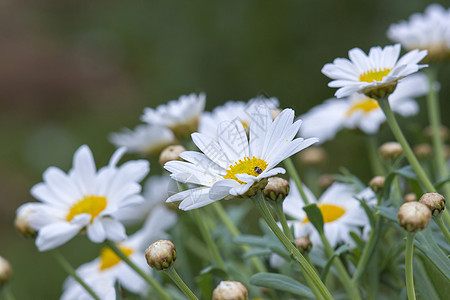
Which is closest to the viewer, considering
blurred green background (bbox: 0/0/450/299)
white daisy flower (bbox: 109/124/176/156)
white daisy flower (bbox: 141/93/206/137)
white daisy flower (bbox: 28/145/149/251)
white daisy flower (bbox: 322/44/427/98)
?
white daisy flower (bbox: 322/44/427/98)

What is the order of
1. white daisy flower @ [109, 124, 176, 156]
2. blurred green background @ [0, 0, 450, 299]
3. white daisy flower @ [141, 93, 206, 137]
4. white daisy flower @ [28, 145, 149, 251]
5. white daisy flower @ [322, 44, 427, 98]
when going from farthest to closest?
blurred green background @ [0, 0, 450, 299]
white daisy flower @ [109, 124, 176, 156]
white daisy flower @ [141, 93, 206, 137]
white daisy flower @ [28, 145, 149, 251]
white daisy flower @ [322, 44, 427, 98]

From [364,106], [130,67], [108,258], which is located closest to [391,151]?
[364,106]

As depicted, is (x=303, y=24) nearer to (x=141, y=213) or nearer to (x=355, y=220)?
(x=141, y=213)

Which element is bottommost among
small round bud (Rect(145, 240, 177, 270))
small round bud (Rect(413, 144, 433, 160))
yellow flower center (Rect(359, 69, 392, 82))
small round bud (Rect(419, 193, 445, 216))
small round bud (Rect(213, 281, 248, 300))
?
small round bud (Rect(413, 144, 433, 160))

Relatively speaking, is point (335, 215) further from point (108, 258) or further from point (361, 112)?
point (108, 258)

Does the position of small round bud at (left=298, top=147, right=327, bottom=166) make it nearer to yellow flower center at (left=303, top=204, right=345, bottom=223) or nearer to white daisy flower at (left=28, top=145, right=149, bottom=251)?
yellow flower center at (left=303, top=204, right=345, bottom=223)

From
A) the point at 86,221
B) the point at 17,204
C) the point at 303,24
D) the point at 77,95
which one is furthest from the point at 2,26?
the point at 86,221

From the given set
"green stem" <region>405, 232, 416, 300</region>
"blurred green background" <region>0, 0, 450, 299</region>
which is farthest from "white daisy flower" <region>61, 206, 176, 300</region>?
"blurred green background" <region>0, 0, 450, 299</region>
